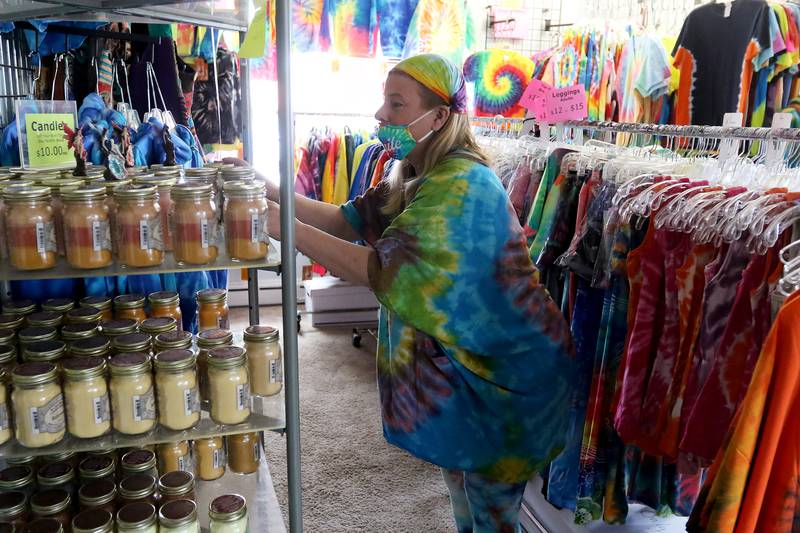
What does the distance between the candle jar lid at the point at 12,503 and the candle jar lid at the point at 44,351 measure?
35 cm

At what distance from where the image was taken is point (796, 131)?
1.55 metres

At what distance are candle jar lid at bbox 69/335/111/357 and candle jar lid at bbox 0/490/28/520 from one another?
0.40 meters

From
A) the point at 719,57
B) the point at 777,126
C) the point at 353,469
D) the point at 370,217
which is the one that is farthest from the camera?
the point at 719,57

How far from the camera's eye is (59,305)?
1.68 m

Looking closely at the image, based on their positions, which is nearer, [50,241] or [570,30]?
[50,241]

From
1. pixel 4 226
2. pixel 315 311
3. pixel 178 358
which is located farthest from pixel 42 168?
pixel 315 311

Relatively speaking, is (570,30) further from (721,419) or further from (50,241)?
(50,241)

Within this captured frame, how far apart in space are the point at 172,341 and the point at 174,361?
0.12m

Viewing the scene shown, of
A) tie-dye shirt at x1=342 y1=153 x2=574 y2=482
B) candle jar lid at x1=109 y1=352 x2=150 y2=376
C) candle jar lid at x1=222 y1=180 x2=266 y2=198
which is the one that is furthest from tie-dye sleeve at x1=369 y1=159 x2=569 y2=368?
candle jar lid at x1=109 y1=352 x2=150 y2=376

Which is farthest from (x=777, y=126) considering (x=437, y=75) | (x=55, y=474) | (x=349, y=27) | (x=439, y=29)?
(x=349, y=27)

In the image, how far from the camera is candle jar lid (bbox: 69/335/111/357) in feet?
4.62

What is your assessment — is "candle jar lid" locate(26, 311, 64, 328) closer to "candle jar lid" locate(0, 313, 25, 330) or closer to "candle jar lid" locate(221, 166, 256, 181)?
"candle jar lid" locate(0, 313, 25, 330)

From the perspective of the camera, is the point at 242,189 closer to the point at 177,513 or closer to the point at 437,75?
the point at 437,75

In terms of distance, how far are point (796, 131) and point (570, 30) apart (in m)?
2.98
